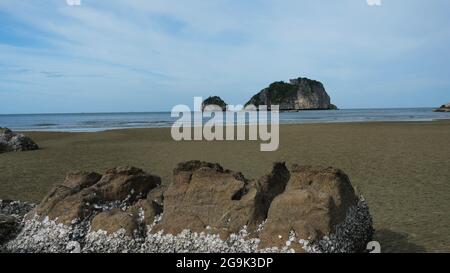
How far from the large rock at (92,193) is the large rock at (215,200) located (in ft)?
3.96

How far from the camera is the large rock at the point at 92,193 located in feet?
25.4

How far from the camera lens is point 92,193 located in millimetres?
8156

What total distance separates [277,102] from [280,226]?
18377cm

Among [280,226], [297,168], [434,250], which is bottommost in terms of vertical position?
[434,250]

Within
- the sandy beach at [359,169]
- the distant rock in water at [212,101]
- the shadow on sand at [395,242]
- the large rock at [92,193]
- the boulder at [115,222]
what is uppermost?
the distant rock in water at [212,101]

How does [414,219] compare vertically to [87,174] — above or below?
below

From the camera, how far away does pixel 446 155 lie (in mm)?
19391

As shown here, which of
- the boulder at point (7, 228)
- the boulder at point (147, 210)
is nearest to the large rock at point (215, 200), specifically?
the boulder at point (147, 210)

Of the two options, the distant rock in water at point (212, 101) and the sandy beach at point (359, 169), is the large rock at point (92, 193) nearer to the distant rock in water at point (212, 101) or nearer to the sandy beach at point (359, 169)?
the sandy beach at point (359, 169)

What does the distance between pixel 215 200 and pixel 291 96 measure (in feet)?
617

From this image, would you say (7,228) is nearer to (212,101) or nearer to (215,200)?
(215,200)

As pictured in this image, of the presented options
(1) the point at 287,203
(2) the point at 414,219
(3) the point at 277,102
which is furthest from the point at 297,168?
(3) the point at 277,102
